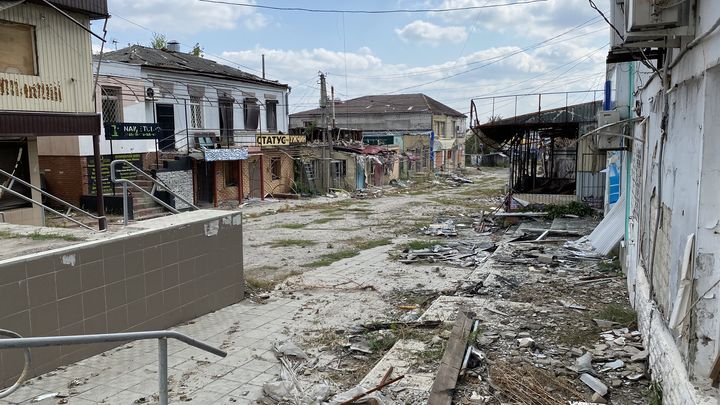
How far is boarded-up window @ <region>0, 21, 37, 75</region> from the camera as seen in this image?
38.5ft

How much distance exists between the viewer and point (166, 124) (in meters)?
23.6

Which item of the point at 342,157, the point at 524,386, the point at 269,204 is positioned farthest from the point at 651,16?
the point at 342,157

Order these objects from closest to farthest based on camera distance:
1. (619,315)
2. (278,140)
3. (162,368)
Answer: (162,368) < (619,315) < (278,140)

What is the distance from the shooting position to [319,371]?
19.0ft

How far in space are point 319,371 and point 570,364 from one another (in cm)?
267

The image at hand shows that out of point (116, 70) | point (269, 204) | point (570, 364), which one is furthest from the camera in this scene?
point (269, 204)

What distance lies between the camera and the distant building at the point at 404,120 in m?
53.3

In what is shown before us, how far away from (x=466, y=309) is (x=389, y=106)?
50.6m

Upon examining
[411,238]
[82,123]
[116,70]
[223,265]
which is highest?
[116,70]

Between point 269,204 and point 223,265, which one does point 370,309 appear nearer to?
point 223,265

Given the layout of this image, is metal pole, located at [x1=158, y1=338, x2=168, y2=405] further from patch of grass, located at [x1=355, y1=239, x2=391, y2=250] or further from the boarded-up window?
patch of grass, located at [x1=355, y1=239, x2=391, y2=250]

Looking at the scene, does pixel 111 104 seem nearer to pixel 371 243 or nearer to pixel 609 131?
pixel 371 243

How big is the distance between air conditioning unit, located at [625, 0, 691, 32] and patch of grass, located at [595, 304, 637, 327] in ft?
13.6

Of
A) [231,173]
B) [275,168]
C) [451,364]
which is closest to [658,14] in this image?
[451,364]
